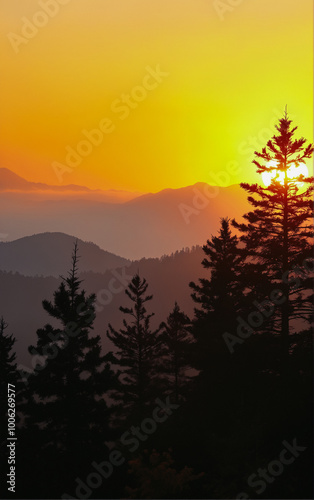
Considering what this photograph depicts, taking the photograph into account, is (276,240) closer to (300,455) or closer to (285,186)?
(285,186)

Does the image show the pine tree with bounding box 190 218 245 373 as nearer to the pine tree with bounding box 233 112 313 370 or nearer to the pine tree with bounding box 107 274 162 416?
the pine tree with bounding box 233 112 313 370

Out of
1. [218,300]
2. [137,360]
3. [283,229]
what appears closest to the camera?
[283,229]

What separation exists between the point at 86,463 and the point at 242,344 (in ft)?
31.4

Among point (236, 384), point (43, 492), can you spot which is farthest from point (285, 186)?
point (43, 492)

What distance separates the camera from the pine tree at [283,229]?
992 inches

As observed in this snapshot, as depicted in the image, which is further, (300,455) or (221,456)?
(221,456)

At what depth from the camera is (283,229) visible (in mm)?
25672

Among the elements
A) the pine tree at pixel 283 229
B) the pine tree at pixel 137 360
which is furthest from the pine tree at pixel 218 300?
the pine tree at pixel 137 360

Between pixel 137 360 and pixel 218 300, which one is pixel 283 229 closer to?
pixel 218 300

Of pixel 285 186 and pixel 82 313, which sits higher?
pixel 285 186

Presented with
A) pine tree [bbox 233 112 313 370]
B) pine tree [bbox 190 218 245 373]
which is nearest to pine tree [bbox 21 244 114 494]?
pine tree [bbox 190 218 245 373]

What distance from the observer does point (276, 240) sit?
84.0 ft

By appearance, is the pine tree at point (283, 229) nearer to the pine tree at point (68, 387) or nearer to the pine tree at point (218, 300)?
the pine tree at point (218, 300)

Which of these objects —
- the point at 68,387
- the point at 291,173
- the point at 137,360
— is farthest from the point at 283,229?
the point at 137,360
